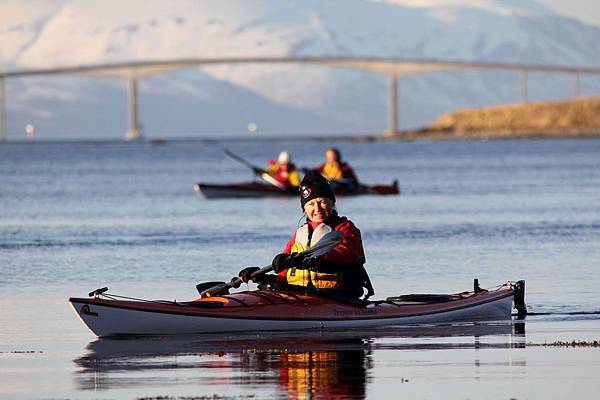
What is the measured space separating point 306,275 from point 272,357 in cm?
138

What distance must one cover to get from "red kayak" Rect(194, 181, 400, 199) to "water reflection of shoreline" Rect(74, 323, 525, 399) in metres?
23.6

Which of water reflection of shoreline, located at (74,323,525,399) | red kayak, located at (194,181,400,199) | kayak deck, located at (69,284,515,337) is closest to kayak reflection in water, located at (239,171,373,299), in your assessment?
kayak deck, located at (69,284,515,337)

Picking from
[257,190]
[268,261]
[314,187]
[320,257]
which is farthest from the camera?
[257,190]

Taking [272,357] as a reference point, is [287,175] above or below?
above

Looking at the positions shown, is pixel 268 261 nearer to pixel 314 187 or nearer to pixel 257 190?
pixel 314 187

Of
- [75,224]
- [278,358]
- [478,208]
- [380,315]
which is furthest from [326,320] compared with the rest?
[478,208]

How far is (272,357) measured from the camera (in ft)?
40.5

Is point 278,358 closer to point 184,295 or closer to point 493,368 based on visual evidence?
point 493,368

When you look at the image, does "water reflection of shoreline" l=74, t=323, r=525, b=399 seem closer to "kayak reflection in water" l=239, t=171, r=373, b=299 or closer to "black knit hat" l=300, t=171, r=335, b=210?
"kayak reflection in water" l=239, t=171, r=373, b=299

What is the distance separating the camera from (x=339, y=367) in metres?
11.6

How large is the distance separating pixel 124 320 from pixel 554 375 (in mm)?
3683

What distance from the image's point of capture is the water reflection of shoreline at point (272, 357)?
11.0m

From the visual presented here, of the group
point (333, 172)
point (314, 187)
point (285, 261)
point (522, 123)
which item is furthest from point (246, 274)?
point (522, 123)

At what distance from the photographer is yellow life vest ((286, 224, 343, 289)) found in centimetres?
1338
